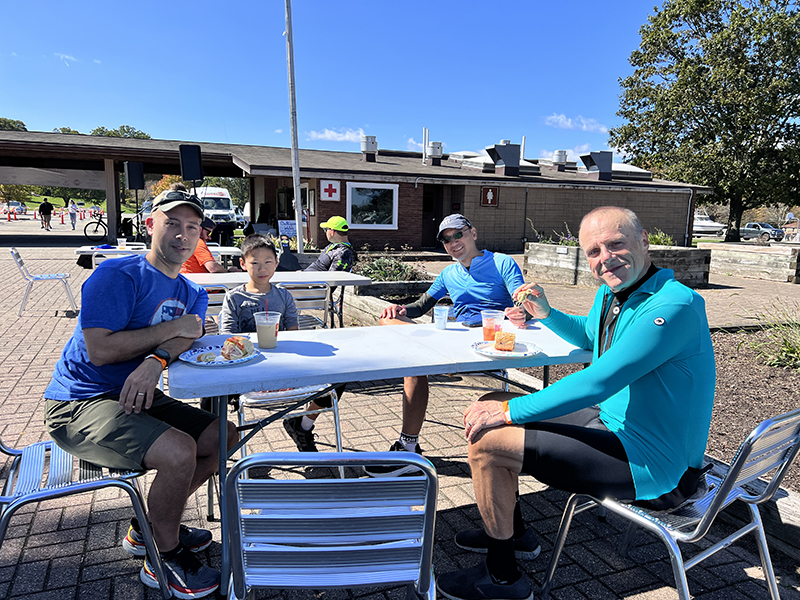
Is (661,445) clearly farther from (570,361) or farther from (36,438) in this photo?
(36,438)

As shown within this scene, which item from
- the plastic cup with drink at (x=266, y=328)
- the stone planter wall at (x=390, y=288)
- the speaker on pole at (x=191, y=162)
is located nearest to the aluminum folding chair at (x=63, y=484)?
the plastic cup with drink at (x=266, y=328)

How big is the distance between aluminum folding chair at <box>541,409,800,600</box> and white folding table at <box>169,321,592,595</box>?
0.74 metres

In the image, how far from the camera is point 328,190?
18.8m

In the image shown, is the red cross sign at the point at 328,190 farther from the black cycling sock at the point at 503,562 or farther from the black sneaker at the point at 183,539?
the black cycling sock at the point at 503,562

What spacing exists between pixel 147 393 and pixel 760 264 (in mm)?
15788

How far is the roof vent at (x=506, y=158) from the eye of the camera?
73.6 ft

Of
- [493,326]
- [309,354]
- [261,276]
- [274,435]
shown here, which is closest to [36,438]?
[274,435]

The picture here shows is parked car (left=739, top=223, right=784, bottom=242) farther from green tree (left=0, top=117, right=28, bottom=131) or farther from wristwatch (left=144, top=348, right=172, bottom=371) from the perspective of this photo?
green tree (left=0, top=117, right=28, bottom=131)

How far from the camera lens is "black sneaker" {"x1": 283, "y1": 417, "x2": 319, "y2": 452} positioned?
11.4ft

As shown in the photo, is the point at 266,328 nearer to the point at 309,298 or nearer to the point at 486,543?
the point at 486,543

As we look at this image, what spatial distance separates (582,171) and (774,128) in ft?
38.3

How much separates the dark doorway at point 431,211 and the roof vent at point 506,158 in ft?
8.95

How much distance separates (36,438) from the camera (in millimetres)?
3590

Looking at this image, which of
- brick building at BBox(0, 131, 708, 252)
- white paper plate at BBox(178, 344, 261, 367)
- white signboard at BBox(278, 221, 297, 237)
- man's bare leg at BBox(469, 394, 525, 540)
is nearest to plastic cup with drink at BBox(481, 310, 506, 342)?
man's bare leg at BBox(469, 394, 525, 540)
